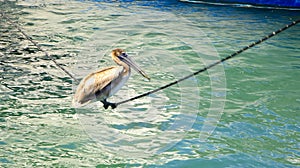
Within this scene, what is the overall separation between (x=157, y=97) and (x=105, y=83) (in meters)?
→ 2.27

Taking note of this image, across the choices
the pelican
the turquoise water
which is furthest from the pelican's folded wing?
the turquoise water

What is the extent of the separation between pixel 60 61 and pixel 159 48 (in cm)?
148

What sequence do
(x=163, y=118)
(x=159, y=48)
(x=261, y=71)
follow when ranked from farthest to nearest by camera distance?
1. (x=159, y=48)
2. (x=261, y=71)
3. (x=163, y=118)

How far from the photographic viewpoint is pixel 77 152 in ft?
14.8

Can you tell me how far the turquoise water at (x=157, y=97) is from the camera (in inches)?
179

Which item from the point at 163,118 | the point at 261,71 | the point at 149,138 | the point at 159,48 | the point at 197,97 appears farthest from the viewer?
the point at 159,48

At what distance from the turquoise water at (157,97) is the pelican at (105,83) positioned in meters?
0.82

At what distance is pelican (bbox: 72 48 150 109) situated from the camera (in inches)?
142

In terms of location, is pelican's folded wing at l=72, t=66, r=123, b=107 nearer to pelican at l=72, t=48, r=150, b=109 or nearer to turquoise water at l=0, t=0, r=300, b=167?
pelican at l=72, t=48, r=150, b=109

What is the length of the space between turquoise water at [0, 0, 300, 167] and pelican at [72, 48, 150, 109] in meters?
0.82

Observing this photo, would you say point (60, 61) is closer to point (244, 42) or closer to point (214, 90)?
point (214, 90)

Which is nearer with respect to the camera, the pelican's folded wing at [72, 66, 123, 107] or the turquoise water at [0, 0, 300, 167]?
the pelican's folded wing at [72, 66, 123, 107]

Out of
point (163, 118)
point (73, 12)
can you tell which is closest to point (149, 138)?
point (163, 118)

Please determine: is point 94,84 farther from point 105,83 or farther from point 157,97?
point 157,97
